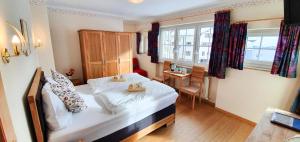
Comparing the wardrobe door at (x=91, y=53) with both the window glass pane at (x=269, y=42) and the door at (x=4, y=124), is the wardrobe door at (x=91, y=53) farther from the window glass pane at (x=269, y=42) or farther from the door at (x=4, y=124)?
the window glass pane at (x=269, y=42)

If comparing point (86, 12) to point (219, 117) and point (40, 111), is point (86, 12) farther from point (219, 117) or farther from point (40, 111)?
point (219, 117)

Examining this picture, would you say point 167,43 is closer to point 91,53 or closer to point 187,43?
point 187,43

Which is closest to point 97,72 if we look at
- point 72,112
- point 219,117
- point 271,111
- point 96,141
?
point 72,112

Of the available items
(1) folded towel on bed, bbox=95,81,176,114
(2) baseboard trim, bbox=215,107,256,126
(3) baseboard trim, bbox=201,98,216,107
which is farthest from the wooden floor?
(1) folded towel on bed, bbox=95,81,176,114

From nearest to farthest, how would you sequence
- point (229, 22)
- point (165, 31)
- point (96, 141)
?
point (96, 141)
point (229, 22)
point (165, 31)

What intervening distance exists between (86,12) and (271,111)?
Answer: 13.2 feet

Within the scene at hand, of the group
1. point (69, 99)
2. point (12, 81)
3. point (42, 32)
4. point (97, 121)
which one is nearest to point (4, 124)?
point (12, 81)

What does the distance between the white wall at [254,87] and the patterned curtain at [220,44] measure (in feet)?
0.49

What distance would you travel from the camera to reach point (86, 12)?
3512 mm

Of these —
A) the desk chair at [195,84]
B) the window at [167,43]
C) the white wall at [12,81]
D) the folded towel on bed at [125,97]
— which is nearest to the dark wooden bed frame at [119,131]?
the white wall at [12,81]

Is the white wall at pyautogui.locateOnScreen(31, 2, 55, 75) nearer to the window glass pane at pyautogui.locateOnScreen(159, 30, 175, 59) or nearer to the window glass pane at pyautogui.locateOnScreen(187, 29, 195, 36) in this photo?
the window glass pane at pyautogui.locateOnScreen(159, 30, 175, 59)

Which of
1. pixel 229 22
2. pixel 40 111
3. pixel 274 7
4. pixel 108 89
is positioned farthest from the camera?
pixel 229 22

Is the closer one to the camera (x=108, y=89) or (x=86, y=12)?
(x=108, y=89)

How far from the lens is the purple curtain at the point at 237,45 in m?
2.39
